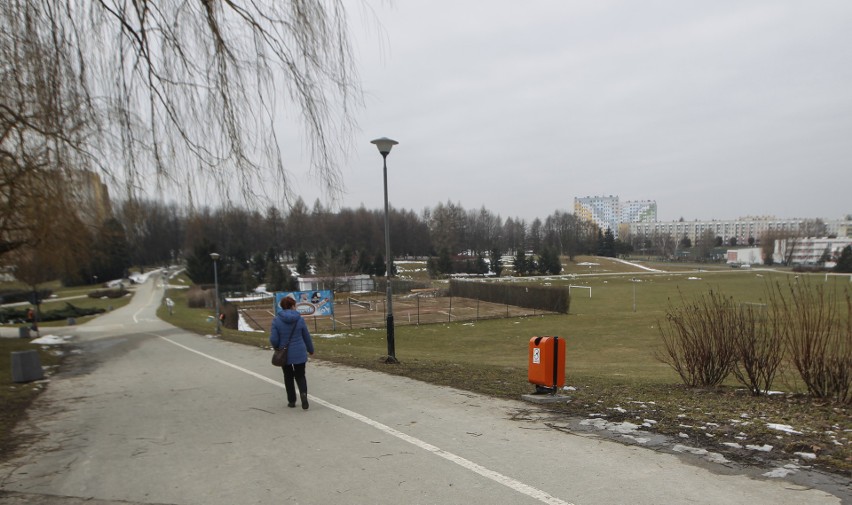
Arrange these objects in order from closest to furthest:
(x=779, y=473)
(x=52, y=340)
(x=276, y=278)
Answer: (x=779, y=473) < (x=52, y=340) < (x=276, y=278)

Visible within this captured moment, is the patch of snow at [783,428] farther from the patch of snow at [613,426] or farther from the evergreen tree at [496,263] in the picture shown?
the evergreen tree at [496,263]

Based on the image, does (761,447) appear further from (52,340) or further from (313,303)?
(52,340)

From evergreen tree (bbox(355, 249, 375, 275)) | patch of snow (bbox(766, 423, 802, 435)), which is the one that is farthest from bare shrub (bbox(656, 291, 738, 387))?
evergreen tree (bbox(355, 249, 375, 275))

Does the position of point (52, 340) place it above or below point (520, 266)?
below

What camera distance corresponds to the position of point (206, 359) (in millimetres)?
13969

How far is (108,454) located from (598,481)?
16.5ft

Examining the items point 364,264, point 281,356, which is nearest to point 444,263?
point 364,264

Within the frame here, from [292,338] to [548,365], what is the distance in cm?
365

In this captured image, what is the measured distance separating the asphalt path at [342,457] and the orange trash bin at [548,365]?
0.59m

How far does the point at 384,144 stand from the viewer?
36.7 feet

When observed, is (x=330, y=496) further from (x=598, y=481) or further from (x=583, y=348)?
Answer: (x=583, y=348)

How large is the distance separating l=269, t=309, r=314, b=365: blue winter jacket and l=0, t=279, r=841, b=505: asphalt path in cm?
76

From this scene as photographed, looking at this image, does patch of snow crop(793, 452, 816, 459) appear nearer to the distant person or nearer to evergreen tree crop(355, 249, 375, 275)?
the distant person

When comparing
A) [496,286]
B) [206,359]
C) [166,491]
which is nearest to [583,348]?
[206,359]
